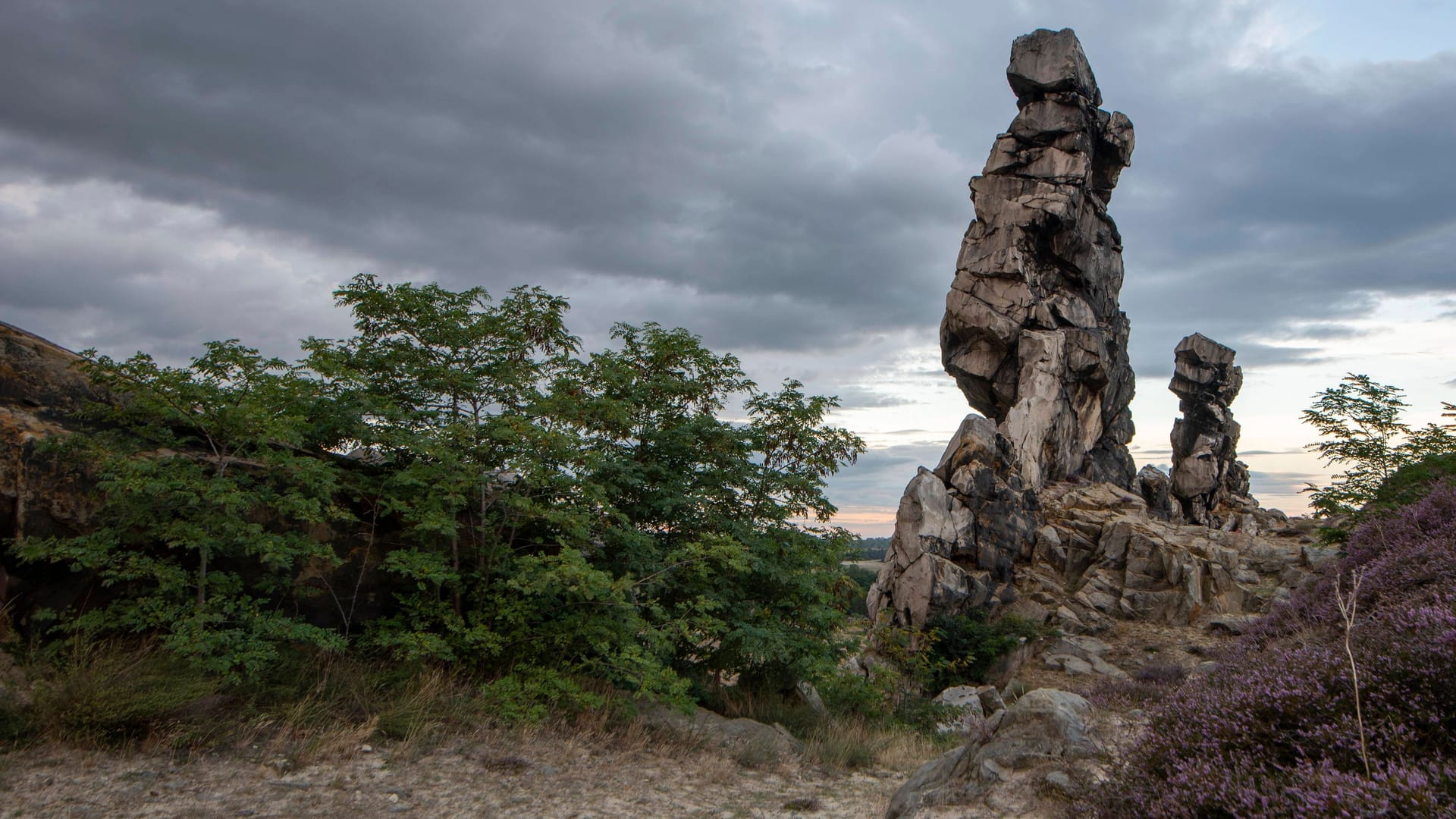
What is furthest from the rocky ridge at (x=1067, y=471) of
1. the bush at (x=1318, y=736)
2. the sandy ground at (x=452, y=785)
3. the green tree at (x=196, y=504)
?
the green tree at (x=196, y=504)

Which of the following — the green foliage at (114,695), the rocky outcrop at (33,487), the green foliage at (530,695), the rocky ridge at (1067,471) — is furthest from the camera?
the rocky ridge at (1067,471)

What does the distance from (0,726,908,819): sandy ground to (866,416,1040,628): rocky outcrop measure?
62.5 feet

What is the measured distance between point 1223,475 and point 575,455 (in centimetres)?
4588

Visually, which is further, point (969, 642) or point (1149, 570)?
point (1149, 570)

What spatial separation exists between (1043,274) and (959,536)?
56.6ft

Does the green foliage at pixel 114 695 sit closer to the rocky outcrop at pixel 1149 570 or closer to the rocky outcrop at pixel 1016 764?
the rocky outcrop at pixel 1016 764

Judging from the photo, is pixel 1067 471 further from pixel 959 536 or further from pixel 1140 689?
pixel 1140 689

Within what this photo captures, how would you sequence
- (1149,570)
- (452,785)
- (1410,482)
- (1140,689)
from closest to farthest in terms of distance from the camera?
(452,785) → (1140,689) → (1410,482) → (1149,570)

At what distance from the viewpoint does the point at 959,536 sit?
28.2m

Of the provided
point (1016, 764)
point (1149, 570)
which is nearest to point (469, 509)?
point (1016, 764)

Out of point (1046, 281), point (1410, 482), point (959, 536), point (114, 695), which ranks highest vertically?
point (1046, 281)

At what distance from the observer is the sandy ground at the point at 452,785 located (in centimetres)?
556

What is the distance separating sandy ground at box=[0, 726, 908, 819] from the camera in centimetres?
556

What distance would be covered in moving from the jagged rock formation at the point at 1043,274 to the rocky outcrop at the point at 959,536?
623cm
